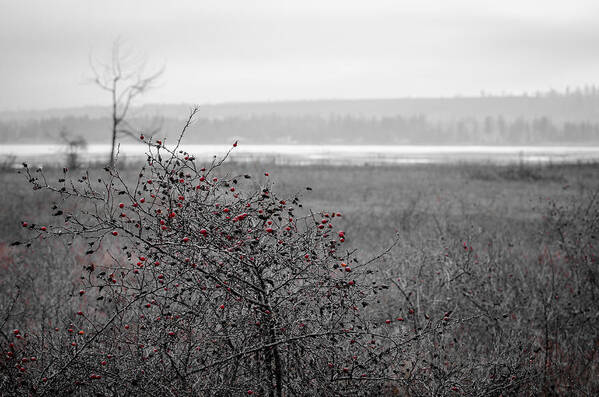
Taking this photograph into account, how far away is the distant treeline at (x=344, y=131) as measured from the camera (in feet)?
469

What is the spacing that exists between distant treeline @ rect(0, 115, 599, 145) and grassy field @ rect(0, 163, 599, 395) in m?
124

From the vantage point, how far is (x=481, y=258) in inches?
313

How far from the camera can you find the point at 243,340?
2893mm

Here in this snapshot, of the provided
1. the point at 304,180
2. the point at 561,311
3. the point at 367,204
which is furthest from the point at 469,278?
the point at 304,180

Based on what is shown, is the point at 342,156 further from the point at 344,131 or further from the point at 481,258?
the point at 344,131

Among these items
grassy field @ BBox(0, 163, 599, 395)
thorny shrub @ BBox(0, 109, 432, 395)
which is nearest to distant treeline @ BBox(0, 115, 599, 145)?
grassy field @ BBox(0, 163, 599, 395)

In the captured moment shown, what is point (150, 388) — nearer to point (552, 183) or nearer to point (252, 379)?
point (252, 379)

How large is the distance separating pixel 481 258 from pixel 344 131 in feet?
496

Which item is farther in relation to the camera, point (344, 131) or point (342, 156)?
point (344, 131)

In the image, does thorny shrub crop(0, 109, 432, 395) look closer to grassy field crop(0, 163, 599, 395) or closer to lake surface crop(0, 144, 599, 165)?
grassy field crop(0, 163, 599, 395)

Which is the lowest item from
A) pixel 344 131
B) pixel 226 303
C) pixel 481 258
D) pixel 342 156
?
pixel 481 258

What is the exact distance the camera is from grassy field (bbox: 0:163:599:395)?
4.55 metres

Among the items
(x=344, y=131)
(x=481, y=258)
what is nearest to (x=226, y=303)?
(x=481, y=258)

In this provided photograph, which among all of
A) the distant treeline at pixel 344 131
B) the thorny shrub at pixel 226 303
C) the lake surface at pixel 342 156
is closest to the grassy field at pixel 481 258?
the thorny shrub at pixel 226 303
